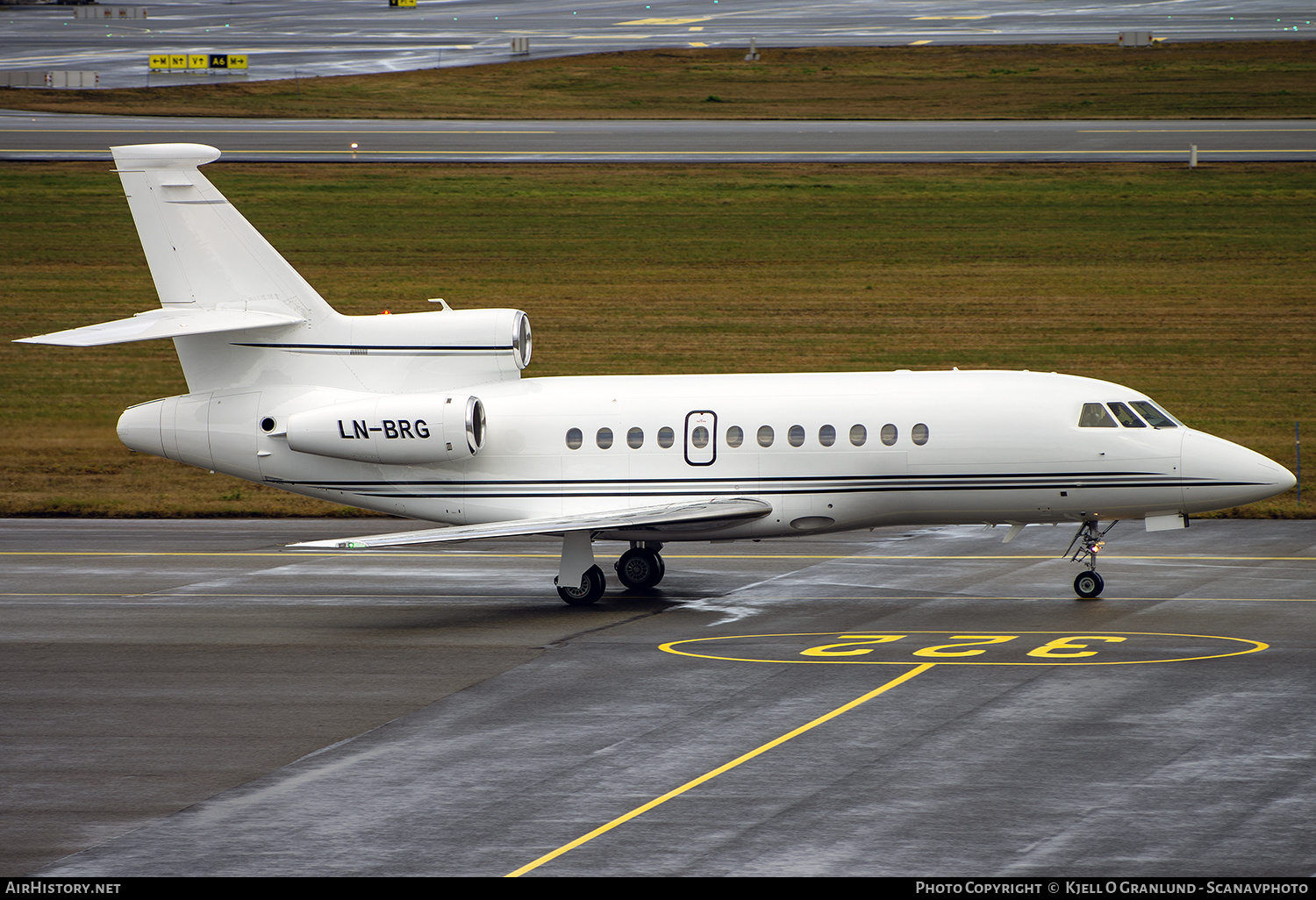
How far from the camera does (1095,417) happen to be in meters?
26.4

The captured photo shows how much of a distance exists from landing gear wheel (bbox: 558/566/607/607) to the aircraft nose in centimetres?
982

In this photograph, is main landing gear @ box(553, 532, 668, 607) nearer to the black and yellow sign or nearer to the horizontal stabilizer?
the horizontal stabilizer

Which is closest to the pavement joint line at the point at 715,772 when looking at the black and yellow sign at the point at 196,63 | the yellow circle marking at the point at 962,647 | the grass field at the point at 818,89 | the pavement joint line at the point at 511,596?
the yellow circle marking at the point at 962,647

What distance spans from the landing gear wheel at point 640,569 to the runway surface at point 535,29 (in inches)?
2840

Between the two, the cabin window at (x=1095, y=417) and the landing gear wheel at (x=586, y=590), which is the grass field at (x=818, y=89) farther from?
the landing gear wheel at (x=586, y=590)

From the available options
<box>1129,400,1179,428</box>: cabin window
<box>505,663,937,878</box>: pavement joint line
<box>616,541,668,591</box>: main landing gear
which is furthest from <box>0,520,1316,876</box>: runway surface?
<box>1129,400,1179,428</box>: cabin window

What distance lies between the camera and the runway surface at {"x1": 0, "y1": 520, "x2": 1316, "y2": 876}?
15.7 m

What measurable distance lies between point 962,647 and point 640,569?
6.85 metres

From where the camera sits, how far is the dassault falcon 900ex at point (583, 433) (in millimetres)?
26250

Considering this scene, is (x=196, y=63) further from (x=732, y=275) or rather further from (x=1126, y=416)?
(x=1126, y=416)

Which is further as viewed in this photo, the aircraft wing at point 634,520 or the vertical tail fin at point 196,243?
the vertical tail fin at point 196,243

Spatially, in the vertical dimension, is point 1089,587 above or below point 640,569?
below

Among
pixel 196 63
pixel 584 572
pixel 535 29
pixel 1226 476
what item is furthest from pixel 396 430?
pixel 535 29
